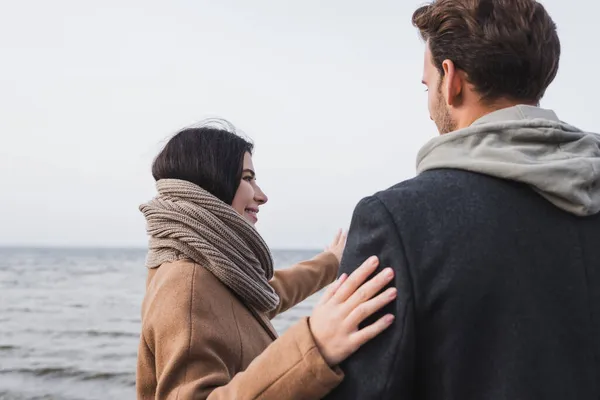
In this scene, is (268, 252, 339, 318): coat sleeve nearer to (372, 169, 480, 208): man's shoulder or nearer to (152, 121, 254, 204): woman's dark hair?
(152, 121, 254, 204): woman's dark hair

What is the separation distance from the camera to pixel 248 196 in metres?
2.79

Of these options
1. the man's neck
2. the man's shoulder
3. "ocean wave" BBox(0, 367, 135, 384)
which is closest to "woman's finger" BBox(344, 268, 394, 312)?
the man's shoulder

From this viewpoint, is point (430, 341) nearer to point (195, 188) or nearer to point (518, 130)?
point (518, 130)

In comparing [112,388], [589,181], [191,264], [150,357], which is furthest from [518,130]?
[112,388]

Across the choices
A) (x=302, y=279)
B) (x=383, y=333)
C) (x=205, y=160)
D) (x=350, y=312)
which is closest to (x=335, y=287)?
(x=350, y=312)

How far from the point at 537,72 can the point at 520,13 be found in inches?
5.8

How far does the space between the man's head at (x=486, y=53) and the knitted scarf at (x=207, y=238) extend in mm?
1130

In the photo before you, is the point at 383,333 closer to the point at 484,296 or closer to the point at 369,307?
the point at 369,307

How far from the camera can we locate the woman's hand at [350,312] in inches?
56.9

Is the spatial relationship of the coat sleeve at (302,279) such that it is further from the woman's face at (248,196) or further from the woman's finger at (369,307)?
the woman's finger at (369,307)

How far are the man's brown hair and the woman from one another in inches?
21.2

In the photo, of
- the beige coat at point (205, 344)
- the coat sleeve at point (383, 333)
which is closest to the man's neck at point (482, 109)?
the coat sleeve at point (383, 333)

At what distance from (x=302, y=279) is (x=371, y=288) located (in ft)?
6.92

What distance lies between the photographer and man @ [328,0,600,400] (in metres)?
1.39
